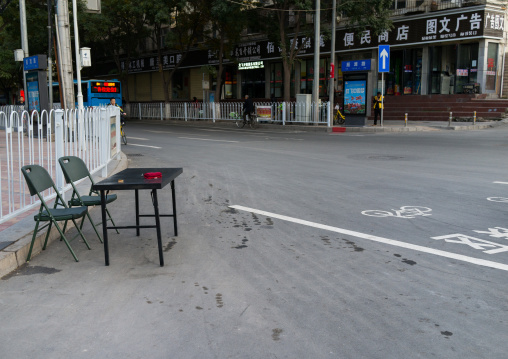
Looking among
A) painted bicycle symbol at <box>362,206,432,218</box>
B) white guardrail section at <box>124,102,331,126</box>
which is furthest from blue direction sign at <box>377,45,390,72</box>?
painted bicycle symbol at <box>362,206,432,218</box>

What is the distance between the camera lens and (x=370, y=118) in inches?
1258

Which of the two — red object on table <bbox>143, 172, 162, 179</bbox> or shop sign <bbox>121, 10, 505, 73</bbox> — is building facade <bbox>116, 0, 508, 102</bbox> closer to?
shop sign <bbox>121, 10, 505, 73</bbox>

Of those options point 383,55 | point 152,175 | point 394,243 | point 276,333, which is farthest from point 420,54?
point 276,333

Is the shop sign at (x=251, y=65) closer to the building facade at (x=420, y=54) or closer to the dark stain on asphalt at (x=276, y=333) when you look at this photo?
the building facade at (x=420, y=54)

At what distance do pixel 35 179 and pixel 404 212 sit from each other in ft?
16.1

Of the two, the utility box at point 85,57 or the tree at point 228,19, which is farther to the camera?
the tree at point 228,19

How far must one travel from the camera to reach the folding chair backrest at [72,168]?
20.0 feet

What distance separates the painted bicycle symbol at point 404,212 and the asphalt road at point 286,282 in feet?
0.14

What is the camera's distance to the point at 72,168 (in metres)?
6.33

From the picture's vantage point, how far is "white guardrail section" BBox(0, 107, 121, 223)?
251 inches

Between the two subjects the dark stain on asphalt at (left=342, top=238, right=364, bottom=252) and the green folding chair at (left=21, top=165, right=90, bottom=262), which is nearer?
the green folding chair at (left=21, top=165, right=90, bottom=262)

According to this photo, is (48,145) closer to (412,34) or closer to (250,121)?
(250,121)

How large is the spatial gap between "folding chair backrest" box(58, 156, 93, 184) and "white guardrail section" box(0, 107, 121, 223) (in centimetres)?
60

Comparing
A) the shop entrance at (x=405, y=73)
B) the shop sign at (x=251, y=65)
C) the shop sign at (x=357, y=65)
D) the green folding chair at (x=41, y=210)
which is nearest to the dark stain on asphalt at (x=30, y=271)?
the green folding chair at (x=41, y=210)
